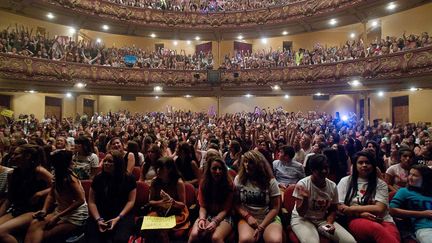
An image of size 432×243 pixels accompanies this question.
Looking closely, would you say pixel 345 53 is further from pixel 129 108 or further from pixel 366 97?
pixel 129 108

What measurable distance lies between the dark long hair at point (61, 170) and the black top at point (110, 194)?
342mm

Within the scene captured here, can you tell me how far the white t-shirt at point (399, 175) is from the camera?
4.57 meters

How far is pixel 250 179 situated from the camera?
371cm

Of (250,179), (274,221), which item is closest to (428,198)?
(274,221)

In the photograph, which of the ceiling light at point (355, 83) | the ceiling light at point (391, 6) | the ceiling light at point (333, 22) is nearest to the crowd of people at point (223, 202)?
the ceiling light at point (355, 83)

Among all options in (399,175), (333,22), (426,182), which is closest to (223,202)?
(426,182)

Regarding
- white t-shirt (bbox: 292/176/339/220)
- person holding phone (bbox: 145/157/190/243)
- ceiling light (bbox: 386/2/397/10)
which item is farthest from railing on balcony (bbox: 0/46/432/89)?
person holding phone (bbox: 145/157/190/243)

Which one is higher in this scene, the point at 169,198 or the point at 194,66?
the point at 194,66

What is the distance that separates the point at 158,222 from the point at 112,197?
657 mm

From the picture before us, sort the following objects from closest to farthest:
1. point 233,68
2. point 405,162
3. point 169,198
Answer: point 169,198
point 405,162
point 233,68

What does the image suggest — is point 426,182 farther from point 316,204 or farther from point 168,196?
point 168,196

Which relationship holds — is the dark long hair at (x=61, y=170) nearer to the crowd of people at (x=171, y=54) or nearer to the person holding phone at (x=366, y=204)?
the person holding phone at (x=366, y=204)

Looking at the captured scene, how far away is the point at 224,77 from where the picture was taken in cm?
2102

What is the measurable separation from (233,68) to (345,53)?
6.98 meters
